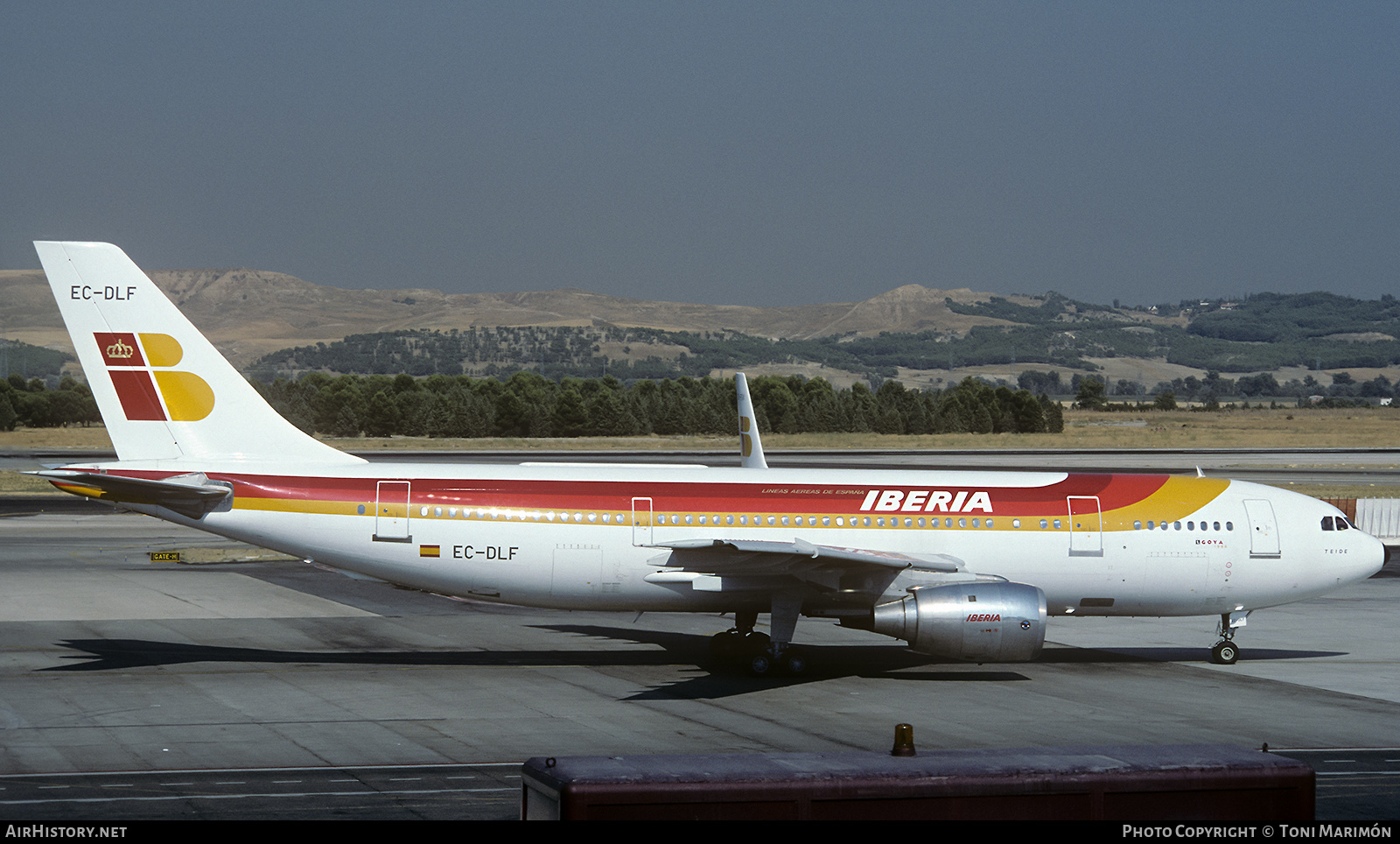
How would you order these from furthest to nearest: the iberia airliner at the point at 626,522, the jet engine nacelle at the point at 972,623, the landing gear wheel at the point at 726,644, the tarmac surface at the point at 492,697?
the landing gear wheel at the point at 726,644
the iberia airliner at the point at 626,522
the jet engine nacelle at the point at 972,623
the tarmac surface at the point at 492,697

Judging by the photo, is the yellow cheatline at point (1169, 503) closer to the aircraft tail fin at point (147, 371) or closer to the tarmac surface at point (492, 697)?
the tarmac surface at point (492, 697)

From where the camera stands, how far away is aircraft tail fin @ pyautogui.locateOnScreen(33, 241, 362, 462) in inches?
1035

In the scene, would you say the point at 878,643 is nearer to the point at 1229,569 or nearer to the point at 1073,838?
the point at 1229,569

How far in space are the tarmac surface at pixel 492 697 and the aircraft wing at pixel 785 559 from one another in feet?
7.17

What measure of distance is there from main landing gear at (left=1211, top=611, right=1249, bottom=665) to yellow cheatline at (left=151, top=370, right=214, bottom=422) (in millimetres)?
21712

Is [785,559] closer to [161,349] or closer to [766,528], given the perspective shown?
[766,528]

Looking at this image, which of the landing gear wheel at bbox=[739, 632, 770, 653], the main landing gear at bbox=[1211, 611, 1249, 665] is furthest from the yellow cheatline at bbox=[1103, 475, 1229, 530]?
the landing gear wheel at bbox=[739, 632, 770, 653]

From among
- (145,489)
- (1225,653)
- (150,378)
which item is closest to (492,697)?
(145,489)

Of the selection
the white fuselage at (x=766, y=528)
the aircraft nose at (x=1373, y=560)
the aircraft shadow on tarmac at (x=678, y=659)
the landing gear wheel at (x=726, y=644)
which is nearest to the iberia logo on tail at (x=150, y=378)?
the white fuselage at (x=766, y=528)

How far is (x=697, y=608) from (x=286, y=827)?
1657 cm

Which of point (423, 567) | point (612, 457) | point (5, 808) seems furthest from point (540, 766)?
point (612, 457)

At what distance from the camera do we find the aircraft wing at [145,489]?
24.3 m

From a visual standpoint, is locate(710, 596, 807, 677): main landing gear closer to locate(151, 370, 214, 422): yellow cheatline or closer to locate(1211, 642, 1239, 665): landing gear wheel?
locate(1211, 642, 1239, 665): landing gear wheel

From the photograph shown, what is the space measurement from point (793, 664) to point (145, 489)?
12718 mm
